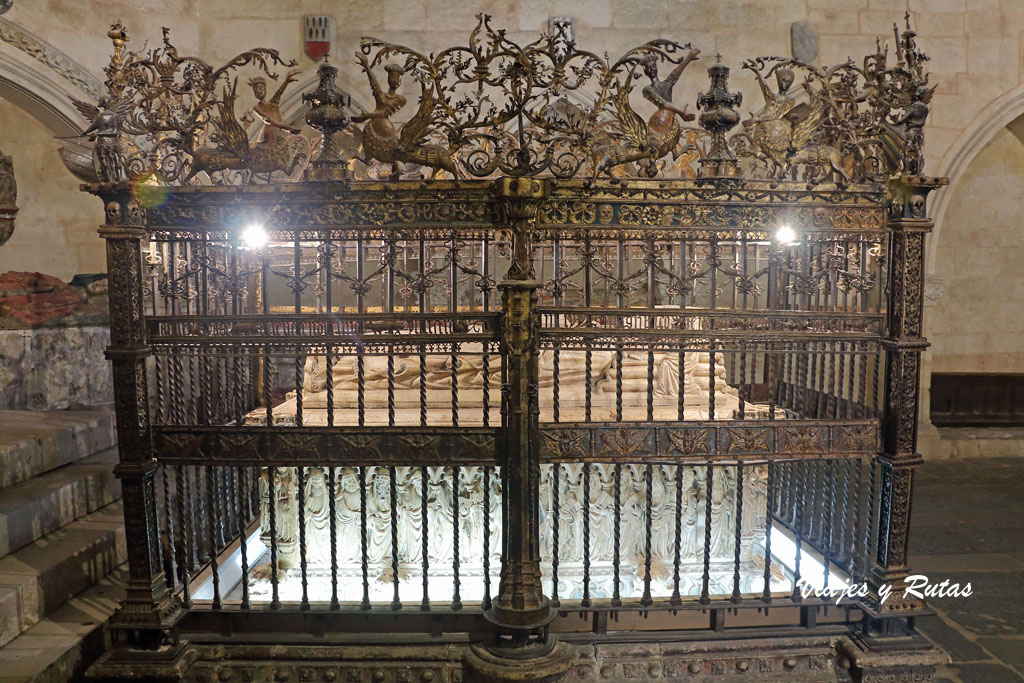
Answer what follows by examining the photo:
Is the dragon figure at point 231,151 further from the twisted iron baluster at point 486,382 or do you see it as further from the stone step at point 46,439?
the stone step at point 46,439

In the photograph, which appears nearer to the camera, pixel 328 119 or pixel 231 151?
pixel 328 119

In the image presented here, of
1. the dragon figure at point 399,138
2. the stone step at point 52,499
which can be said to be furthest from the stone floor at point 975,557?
the stone step at point 52,499

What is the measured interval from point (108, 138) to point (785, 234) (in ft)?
9.25

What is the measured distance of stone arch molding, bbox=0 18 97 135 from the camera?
5.52m

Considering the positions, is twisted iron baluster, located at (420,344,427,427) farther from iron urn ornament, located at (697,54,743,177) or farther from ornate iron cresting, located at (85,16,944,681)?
iron urn ornament, located at (697,54,743,177)

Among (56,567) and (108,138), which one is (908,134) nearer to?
(108,138)

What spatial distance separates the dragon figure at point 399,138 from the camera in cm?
251

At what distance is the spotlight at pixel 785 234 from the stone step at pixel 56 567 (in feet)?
11.4

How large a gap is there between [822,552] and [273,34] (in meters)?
6.72

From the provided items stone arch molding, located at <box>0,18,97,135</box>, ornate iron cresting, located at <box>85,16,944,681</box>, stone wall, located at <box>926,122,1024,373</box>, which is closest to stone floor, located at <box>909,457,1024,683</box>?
ornate iron cresting, located at <box>85,16,944,681</box>

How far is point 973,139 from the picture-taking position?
260 inches

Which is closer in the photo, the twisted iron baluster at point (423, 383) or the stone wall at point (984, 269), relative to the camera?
the twisted iron baluster at point (423, 383)

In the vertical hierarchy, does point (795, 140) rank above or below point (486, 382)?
above

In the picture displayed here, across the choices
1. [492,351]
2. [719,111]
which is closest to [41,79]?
[492,351]
